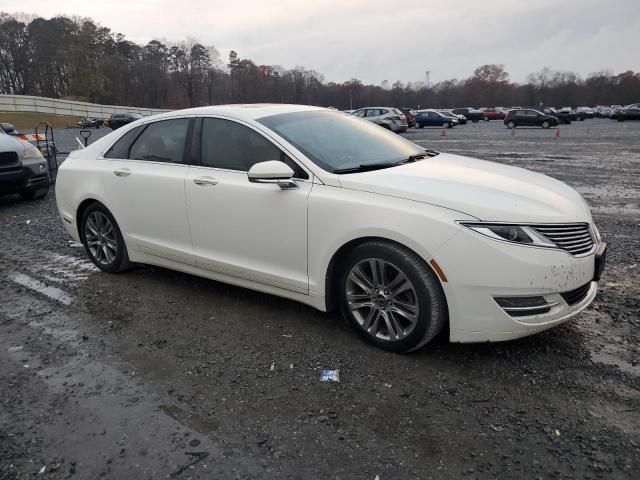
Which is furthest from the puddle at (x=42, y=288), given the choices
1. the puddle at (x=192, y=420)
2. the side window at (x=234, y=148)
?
the puddle at (x=192, y=420)

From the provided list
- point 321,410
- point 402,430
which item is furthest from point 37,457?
point 402,430

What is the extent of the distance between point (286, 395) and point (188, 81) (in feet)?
369

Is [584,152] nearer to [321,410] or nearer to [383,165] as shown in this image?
[383,165]

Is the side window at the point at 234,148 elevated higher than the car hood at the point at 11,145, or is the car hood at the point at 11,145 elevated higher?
the side window at the point at 234,148

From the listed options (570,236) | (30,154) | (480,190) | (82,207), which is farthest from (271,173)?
(30,154)

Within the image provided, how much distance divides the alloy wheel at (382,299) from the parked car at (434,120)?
41053 millimetres

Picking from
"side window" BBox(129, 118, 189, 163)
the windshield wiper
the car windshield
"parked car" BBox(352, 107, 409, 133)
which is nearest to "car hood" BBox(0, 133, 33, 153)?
"side window" BBox(129, 118, 189, 163)

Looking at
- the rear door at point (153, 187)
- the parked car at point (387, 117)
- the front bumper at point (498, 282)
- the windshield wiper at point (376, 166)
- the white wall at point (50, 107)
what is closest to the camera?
the front bumper at point (498, 282)

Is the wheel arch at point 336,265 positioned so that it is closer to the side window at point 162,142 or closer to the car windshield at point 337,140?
the car windshield at point 337,140

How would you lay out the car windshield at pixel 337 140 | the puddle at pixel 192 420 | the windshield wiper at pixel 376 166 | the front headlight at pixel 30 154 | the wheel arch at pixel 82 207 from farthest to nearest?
1. the front headlight at pixel 30 154
2. the wheel arch at pixel 82 207
3. the car windshield at pixel 337 140
4. the windshield wiper at pixel 376 166
5. the puddle at pixel 192 420

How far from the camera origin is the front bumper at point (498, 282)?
2895mm

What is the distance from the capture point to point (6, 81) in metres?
86.9

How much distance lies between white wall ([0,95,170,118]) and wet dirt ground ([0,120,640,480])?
→ 199 feet

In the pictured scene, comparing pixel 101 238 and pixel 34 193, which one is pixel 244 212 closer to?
pixel 101 238
